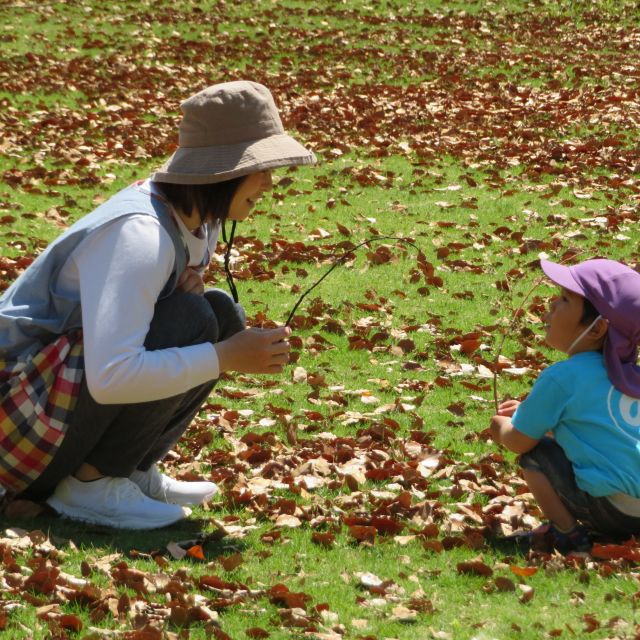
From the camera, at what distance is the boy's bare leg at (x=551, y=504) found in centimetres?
342

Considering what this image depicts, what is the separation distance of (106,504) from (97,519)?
64 millimetres

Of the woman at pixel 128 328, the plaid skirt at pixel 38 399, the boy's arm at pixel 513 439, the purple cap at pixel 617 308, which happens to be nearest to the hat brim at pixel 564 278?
the purple cap at pixel 617 308

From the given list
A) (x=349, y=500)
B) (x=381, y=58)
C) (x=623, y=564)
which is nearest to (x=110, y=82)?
(x=381, y=58)

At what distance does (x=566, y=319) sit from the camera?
344 cm

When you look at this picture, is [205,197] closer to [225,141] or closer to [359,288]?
[225,141]

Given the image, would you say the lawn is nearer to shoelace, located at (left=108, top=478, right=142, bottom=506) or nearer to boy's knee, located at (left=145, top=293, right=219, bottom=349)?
shoelace, located at (left=108, top=478, right=142, bottom=506)

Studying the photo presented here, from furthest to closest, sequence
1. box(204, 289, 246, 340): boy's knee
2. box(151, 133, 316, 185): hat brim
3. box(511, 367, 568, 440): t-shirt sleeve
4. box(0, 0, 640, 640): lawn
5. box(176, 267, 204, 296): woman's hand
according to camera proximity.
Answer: box(204, 289, 246, 340): boy's knee
box(176, 267, 204, 296): woman's hand
box(511, 367, 568, 440): t-shirt sleeve
box(151, 133, 316, 185): hat brim
box(0, 0, 640, 640): lawn

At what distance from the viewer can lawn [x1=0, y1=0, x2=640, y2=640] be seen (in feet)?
10.1

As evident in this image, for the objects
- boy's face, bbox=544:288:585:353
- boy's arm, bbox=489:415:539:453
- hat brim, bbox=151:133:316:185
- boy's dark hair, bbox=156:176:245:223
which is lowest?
boy's arm, bbox=489:415:539:453

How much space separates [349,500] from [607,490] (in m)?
1.01

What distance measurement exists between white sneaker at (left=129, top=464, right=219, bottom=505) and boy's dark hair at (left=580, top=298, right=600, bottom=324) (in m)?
1.43

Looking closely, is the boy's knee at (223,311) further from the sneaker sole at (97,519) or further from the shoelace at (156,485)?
the sneaker sole at (97,519)

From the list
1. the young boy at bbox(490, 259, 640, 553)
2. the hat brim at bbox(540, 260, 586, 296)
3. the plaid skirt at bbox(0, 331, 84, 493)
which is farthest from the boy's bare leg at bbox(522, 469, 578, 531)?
the plaid skirt at bbox(0, 331, 84, 493)

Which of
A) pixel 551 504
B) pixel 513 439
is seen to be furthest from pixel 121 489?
pixel 551 504
